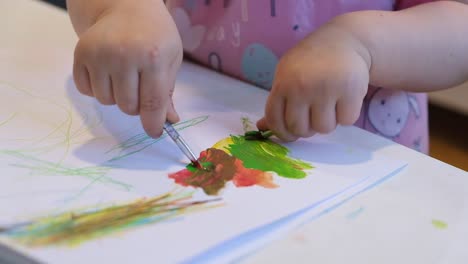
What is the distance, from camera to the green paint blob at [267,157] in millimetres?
419

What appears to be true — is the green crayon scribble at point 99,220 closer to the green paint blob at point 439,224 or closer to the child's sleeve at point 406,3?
the green paint blob at point 439,224

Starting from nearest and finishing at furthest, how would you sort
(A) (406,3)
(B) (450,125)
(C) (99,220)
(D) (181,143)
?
(C) (99,220), (D) (181,143), (A) (406,3), (B) (450,125)

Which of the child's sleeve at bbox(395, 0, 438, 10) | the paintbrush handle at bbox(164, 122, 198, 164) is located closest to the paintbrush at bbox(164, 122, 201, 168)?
the paintbrush handle at bbox(164, 122, 198, 164)

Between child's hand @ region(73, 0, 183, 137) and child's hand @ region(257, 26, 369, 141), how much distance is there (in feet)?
0.30

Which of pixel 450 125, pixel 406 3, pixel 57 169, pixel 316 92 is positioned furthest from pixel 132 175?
pixel 450 125

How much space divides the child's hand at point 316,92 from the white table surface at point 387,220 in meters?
0.04

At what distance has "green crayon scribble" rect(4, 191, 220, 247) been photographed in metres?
0.31

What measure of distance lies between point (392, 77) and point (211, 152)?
21 cm

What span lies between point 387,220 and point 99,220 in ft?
0.63

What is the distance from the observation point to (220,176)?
40 centimetres

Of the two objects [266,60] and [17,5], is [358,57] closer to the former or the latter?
[266,60]

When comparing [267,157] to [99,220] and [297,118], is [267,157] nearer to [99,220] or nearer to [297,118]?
[297,118]

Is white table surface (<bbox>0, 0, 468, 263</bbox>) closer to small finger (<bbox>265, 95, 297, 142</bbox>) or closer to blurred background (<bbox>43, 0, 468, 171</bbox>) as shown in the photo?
small finger (<bbox>265, 95, 297, 142</bbox>)

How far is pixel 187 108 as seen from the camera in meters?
0.51
